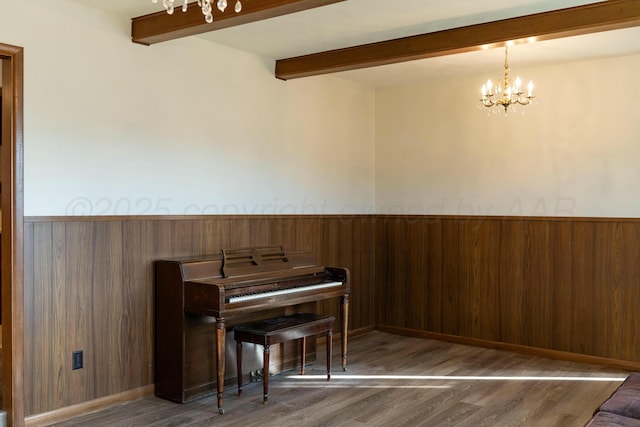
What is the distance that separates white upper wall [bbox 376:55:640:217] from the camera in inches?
192

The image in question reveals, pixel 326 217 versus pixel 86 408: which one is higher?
pixel 326 217

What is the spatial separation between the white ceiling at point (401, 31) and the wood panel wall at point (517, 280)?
1418 mm

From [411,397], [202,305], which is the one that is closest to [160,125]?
[202,305]

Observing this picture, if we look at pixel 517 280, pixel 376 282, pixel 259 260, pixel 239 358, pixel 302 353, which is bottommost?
pixel 302 353

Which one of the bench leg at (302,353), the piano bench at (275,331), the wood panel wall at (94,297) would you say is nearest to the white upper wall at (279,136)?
the wood panel wall at (94,297)

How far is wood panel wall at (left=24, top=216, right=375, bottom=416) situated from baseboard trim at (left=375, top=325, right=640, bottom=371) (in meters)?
2.42

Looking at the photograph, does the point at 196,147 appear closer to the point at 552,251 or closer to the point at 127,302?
the point at 127,302

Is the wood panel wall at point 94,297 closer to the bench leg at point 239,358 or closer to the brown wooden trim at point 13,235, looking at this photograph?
the brown wooden trim at point 13,235

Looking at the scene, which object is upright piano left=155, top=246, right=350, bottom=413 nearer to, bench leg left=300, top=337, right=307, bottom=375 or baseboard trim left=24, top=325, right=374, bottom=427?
baseboard trim left=24, top=325, right=374, bottom=427

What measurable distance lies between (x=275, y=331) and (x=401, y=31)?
228 cm

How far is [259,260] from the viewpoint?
14.2ft

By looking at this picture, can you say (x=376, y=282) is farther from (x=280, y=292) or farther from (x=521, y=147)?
(x=280, y=292)

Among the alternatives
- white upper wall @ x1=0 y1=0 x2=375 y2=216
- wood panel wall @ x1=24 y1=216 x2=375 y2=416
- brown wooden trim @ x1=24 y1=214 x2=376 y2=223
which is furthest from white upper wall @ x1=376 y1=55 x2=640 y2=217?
wood panel wall @ x1=24 y1=216 x2=375 y2=416

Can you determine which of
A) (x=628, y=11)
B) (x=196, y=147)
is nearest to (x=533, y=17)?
(x=628, y=11)
